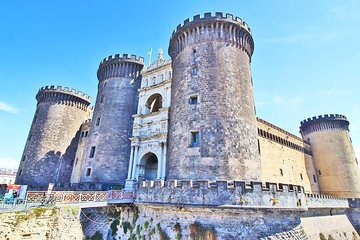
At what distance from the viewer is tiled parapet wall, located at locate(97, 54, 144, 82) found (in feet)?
96.1

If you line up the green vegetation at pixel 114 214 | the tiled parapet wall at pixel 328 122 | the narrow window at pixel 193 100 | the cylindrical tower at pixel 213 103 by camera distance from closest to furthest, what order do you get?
the cylindrical tower at pixel 213 103 → the green vegetation at pixel 114 214 → the narrow window at pixel 193 100 → the tiled parapet wall at pixel 328 122

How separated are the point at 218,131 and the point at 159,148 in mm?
6642

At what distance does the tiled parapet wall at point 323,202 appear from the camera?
17.6 meters

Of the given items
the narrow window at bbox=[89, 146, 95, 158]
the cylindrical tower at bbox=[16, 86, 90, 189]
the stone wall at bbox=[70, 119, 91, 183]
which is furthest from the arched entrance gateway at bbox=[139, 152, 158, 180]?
the cylindrical tower at bbox=[16, 86, 90, 189]

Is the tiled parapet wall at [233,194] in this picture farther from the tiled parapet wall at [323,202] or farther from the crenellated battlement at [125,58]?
the crenellated battlement at [125,58]

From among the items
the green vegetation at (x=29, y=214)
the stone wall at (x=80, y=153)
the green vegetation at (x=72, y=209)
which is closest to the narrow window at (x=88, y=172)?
the stone wall at (x=80, y=153)

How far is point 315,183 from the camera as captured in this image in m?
37.8

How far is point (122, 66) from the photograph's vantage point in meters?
29.3

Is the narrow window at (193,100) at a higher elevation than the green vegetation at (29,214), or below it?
higher

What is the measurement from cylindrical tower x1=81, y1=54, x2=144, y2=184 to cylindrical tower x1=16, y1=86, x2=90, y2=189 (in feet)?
22.4

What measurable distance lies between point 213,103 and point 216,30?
289 inches

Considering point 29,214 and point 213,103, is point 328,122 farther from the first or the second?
point 29,214

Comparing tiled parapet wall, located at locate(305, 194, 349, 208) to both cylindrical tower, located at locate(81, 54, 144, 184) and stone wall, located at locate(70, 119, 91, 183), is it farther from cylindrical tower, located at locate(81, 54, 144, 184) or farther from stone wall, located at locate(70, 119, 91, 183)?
stone wall, located at locate(70, 119, 91, 183)

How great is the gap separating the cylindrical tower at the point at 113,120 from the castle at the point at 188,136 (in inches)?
4.8
